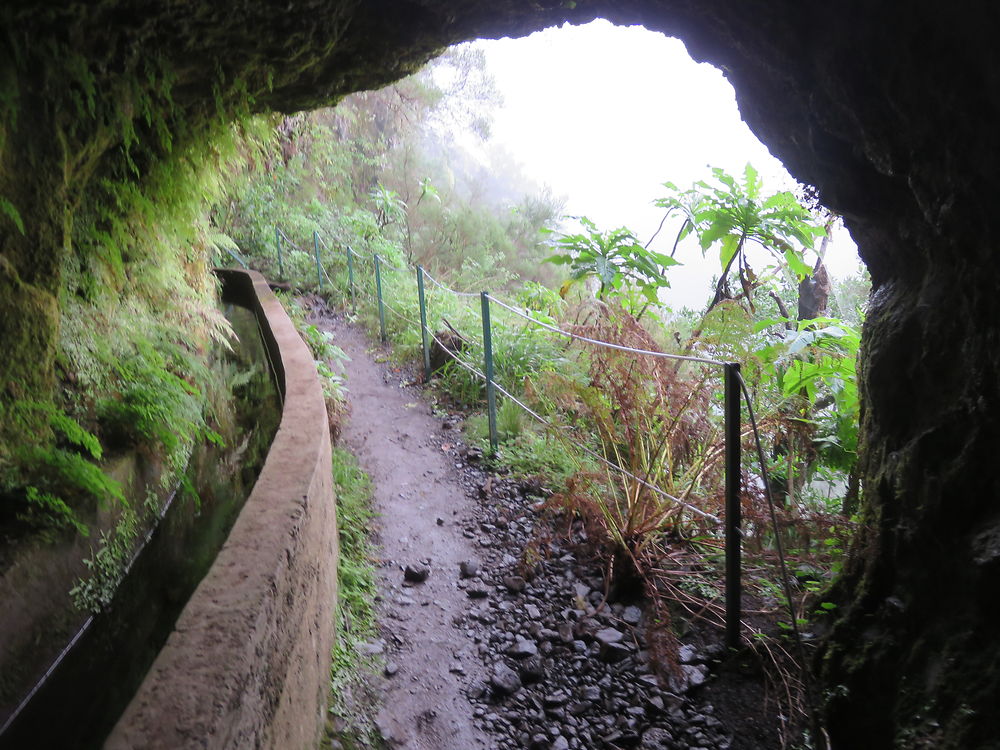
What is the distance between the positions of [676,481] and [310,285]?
968 cm

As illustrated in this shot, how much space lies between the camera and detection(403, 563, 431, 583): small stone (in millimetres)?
3383

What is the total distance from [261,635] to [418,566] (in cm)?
211

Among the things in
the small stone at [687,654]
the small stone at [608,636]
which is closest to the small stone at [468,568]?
the small stone at [608,636]

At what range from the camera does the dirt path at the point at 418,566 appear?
2.49 meters

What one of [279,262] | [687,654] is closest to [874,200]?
[687,654]

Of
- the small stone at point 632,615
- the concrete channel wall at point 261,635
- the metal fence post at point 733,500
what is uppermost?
the metal fence post at point 733,500

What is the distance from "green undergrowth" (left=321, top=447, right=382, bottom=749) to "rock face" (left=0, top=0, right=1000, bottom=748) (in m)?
1.65

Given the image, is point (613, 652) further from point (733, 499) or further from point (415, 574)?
point (415, 574)

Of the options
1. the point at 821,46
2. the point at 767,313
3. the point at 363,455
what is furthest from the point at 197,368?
the point at 767,313

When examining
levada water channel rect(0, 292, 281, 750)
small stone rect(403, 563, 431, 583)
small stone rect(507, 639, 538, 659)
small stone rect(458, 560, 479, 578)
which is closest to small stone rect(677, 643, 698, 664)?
small stone rect(507, 639, 538, 659)

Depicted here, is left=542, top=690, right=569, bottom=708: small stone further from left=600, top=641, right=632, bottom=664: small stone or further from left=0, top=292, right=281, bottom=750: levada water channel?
left=0, top=292, right=281, bottom=750: levada water channel

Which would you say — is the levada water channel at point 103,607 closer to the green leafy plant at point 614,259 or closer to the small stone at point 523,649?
the small stone at point 523,649

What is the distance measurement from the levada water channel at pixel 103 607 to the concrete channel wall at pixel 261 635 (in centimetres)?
81

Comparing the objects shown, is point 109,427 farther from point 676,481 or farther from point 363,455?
point 676,481
